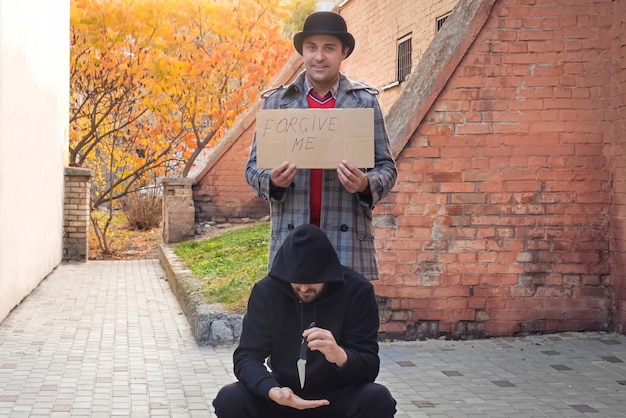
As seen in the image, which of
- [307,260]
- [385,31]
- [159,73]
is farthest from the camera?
[159,73]

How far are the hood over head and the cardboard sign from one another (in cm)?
60

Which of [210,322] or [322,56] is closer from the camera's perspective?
[322,56]

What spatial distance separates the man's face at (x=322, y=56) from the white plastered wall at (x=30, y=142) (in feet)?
18.2

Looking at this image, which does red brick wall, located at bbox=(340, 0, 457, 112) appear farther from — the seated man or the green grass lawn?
the seated man

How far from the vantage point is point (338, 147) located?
4324mm

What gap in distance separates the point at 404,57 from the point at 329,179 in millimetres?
10282

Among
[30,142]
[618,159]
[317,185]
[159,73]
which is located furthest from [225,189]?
[317,185]

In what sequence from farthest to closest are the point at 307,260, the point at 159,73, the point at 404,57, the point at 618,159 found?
the point at 159,73
the point at 404,57
the point at 618,159
the point at 307,260

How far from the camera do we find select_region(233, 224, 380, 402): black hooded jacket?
3791 mm

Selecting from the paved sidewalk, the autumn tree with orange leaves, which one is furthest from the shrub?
the paved sidewalk

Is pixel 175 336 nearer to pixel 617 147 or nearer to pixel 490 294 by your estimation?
pixel 490 294

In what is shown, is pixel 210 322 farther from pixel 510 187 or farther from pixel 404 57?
pixel 404 57

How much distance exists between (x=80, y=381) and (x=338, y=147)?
3208 millimetres

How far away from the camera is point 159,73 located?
780 inches
